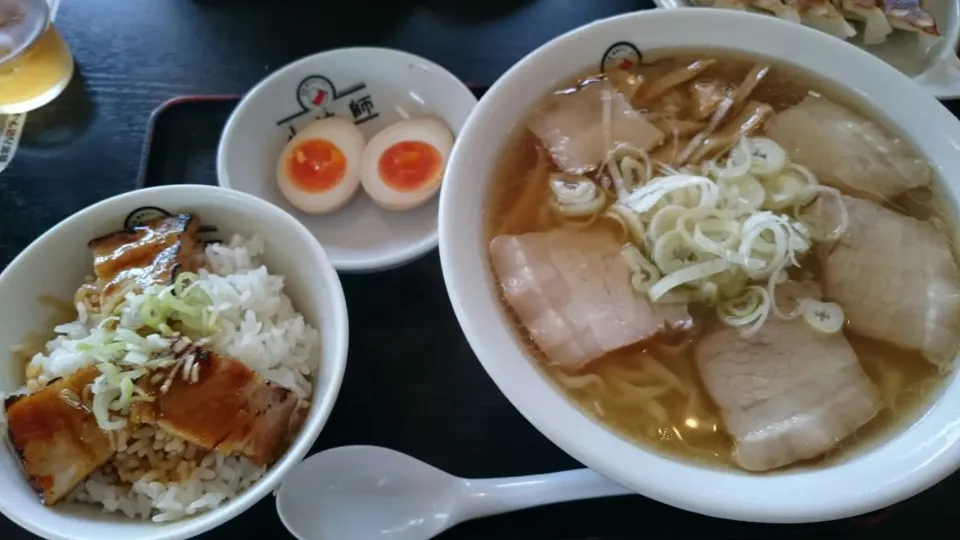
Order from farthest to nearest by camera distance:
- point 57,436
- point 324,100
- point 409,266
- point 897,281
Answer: point 324,100 → point 409,266 → point 897,281 → point 57,436

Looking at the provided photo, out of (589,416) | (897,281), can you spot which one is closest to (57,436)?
(589,416)

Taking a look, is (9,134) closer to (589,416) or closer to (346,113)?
(346,113)

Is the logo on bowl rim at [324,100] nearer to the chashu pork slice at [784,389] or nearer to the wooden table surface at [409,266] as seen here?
the wooden table surface at [409,266]

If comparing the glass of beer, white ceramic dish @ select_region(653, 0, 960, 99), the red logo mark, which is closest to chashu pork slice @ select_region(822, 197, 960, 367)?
white ceramic dish @ select_region(653, 0, 960, 99)

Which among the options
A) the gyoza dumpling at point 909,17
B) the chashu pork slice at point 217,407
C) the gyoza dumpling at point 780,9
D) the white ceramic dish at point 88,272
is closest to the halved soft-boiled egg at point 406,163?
the white ceramic dish at point 88,272

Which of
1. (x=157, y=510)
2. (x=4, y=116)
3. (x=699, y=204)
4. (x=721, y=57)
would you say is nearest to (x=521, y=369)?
(x=699, y=204)

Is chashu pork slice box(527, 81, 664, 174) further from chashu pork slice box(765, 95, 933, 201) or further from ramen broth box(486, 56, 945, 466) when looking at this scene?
chashu pork slice box(765, 95, 933, 201)
